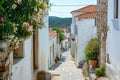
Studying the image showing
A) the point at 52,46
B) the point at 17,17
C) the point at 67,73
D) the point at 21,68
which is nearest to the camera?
the point at 17,17

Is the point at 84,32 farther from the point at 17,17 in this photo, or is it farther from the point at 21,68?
the point at 17,17

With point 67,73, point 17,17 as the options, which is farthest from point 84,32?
point 17,17

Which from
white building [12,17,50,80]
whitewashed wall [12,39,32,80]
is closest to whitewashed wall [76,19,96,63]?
white building [12,17,50,80]

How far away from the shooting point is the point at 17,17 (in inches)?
240

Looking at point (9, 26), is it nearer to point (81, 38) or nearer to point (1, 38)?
point (1, 38)

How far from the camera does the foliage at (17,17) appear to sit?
5655 mm

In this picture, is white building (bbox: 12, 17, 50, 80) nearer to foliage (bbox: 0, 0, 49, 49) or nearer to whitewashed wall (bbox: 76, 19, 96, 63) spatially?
foliage (bbox: 0, 0, 49, 49)

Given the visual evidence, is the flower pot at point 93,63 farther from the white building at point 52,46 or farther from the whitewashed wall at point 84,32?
the white building at point 52,46

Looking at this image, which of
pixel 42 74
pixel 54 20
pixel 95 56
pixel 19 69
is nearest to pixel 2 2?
pixel 19 69

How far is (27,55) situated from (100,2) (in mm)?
9030

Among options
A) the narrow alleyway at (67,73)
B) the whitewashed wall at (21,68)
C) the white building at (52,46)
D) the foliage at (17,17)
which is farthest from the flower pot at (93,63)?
the foliage at (17,17)

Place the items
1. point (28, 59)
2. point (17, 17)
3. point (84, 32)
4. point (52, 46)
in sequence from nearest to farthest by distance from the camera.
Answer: point (17, 17)
point (28, 59)
point (84, 32)
point (52, 46)

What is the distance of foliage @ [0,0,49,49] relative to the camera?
18.6 ft

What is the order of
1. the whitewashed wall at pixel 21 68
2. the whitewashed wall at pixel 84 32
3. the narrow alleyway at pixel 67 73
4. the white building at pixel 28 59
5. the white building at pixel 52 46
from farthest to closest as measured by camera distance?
the white building at pixel 52 46, the whitewashed wall at pixel 84 32, the narrow alleyway at pixel 67 73, the white building at pixel 28 59, the whitewashed wall at pixel 21 68
